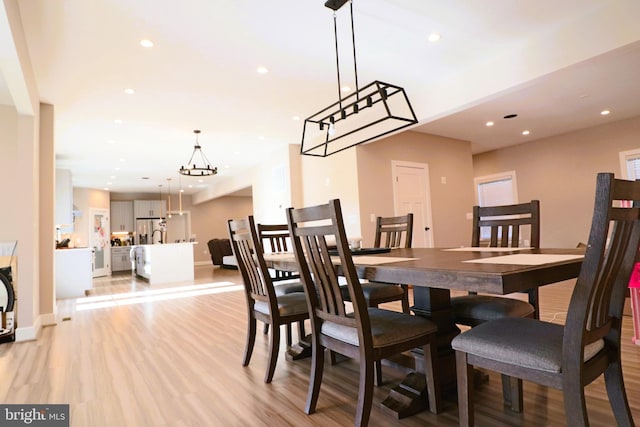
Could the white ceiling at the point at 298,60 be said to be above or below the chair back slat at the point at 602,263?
above

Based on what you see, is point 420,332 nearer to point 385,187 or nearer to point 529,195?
point 385,187

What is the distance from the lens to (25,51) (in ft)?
9.98

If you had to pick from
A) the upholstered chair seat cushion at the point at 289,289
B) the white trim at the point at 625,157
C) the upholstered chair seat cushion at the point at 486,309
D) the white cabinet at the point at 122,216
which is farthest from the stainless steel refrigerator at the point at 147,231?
the white trim at the point at 625,157

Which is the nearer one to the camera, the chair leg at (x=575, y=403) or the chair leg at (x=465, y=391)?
the chair leg at (x=575, y=403)

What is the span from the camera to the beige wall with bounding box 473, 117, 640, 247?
21.4ft

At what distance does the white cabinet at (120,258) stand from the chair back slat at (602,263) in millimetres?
12700

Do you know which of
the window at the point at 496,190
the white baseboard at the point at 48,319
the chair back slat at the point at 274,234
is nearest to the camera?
the chair back slat at the point at 274,234

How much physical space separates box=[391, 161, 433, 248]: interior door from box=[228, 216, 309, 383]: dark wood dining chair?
3.99 metres

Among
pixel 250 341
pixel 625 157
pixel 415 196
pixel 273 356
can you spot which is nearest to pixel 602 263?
pixel 273 356

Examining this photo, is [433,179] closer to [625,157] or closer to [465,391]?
[625,157]

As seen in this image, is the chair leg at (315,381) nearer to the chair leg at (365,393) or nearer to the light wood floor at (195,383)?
the light wood floor at (195,383)

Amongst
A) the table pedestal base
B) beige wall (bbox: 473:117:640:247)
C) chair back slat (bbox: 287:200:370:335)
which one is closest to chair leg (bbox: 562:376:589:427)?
chair back slat (bbox: 287:200:370:335)

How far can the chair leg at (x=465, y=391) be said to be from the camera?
1351 millimetres

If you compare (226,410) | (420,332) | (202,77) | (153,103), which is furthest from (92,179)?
(420,332)
